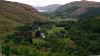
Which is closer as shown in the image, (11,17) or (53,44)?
(53,44)

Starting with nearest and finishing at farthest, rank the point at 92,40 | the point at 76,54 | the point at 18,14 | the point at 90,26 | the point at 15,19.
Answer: the point at 76,54
the point at 92,40
the point at 90,26
the point at 15,19
the point at 18,14

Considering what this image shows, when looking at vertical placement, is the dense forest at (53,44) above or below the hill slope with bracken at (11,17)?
above

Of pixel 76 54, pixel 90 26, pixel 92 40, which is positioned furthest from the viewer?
pixel 90 26

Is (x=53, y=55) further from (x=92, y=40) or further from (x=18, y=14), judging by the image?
(x=18, y=14)

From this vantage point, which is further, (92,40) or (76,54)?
(92,40)

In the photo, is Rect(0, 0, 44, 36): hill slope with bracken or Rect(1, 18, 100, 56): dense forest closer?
Rect(1, 18, 100, 56): dense forest

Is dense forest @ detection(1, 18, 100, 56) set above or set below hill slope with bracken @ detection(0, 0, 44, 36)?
above

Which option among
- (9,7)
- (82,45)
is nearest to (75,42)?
(82,45)

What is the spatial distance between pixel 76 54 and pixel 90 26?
33.7 m

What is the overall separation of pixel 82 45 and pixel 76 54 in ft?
33.8

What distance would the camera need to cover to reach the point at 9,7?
129625 millimetres

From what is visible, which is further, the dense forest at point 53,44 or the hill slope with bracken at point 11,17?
the hill slope with bracken at point 11,17

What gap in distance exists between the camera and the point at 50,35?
2874 inches

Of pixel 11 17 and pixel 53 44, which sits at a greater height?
pixel 53 44
